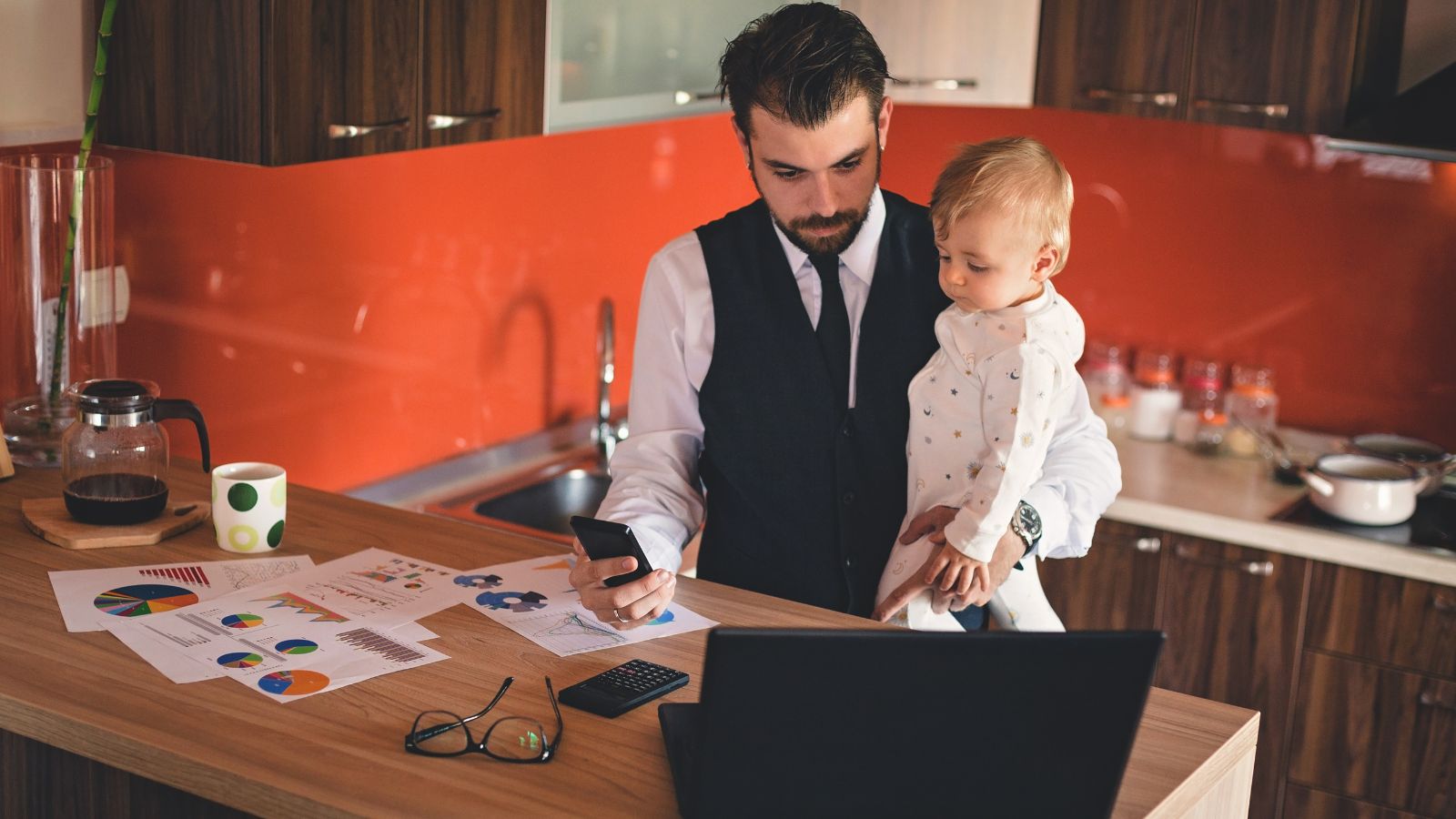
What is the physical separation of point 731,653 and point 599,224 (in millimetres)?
2556

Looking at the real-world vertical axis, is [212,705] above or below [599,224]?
below

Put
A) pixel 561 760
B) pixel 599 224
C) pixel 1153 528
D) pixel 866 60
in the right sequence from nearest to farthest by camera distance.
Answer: pixel 561 760, pixel 866 60, pixel 1153 528, pixel 599 224

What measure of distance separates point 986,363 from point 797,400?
0.93 feet

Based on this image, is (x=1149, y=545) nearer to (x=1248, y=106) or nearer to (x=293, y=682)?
(x=1248, y=106)

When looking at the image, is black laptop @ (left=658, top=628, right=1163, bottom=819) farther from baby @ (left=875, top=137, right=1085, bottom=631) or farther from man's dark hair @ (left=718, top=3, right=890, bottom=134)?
man's dark hair @ (left=718, top=3, right=890, bottom=134)

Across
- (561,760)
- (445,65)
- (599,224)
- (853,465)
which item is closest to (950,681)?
(561,760)

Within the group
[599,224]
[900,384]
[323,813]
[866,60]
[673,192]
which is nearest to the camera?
[323,813]

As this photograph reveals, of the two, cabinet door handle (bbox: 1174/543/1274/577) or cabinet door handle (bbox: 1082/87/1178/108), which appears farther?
cabinet door handle (bbox: 1082/87/1178/108)

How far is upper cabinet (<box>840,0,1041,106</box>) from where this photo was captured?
3.28m

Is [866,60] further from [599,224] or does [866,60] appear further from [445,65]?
[599,224]

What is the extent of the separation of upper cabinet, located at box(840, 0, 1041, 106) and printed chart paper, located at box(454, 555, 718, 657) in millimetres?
1737

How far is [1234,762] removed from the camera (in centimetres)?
161

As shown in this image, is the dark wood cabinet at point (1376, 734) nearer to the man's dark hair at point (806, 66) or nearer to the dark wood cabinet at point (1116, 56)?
the dark wood cabinet at point (1116, 56)

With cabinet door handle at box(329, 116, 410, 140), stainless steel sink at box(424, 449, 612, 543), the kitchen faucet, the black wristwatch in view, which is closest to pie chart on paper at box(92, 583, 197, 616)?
cabinet door handle at box(329, 116, 410, 140)
